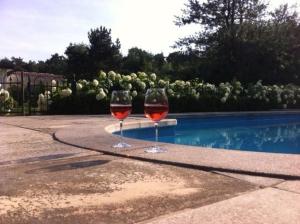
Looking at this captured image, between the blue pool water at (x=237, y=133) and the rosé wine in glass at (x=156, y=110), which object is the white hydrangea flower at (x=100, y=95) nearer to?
the blue pool water at (x=237, y=133)

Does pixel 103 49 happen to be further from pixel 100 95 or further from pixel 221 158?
pixel 221 158

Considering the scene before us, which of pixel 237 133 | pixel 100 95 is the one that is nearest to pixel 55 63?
pixel 100 95

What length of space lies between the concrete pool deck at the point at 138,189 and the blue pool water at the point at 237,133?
461 cm

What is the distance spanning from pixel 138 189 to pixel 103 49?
134ft

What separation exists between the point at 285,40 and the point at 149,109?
762 inches

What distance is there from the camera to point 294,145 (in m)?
9.59

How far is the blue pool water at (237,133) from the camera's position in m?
9.42

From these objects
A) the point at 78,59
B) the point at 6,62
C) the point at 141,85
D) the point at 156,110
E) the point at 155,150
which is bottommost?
the point at 155,150

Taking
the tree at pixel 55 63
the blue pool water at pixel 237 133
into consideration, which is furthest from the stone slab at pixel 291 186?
the tree at pixel 55 63

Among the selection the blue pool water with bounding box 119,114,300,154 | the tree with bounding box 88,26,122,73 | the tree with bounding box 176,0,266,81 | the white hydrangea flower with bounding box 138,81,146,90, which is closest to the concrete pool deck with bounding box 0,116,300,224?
the blue pool water with bounding box 119,114,300,154

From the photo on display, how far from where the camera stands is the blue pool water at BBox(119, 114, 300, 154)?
942cm

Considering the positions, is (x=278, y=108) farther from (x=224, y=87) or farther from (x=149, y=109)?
(x=149, y=109)

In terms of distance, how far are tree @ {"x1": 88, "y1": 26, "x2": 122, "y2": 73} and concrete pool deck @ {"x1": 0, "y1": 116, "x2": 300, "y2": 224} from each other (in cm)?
3783

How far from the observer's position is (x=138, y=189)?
3312 millimetres
